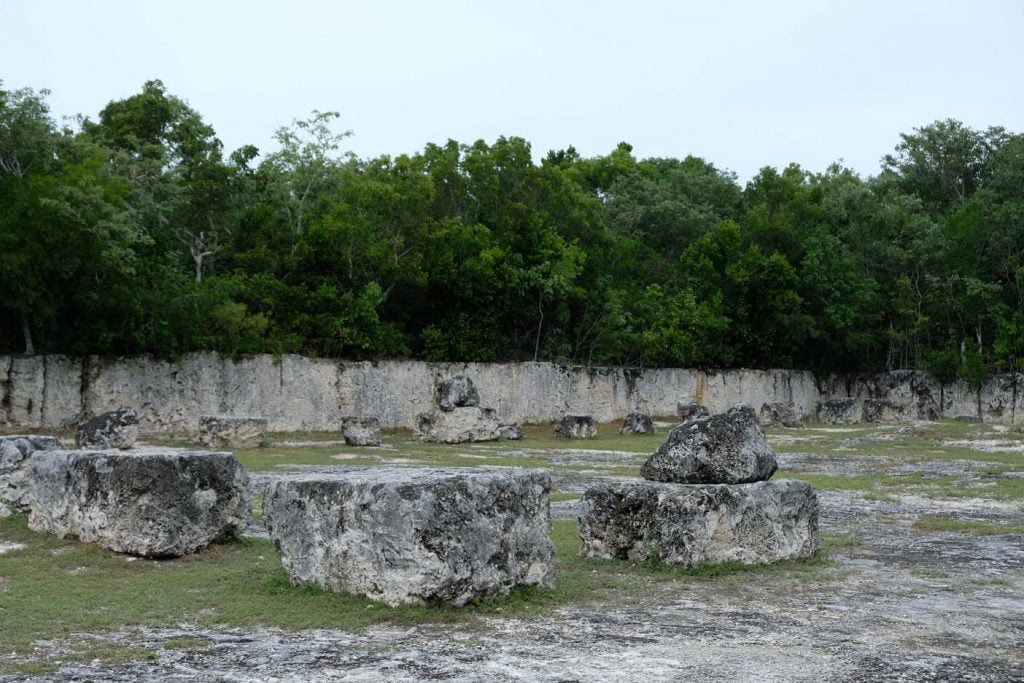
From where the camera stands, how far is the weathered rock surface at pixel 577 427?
2869 centimetres

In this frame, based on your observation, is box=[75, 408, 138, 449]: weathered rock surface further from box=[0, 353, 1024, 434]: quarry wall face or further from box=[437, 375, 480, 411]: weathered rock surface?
box=[437, 375, 480, 411]: weathered rock surface

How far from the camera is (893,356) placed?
4684cm

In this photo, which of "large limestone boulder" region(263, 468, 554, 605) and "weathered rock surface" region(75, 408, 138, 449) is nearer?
"large limestone boulder" region(263, 468, 554, 605)

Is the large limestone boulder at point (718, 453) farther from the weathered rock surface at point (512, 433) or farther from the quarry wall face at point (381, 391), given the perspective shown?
the quarry wall face at point (381, 391)

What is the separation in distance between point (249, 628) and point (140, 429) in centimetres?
2133

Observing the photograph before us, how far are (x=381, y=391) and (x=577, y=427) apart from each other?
6632 millimetres

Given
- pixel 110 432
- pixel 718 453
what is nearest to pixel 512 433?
pixel 110 432

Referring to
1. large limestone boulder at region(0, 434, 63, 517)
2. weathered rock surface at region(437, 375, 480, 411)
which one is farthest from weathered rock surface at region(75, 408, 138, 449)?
large limestone boulder at region(0, 434, 63, 517)

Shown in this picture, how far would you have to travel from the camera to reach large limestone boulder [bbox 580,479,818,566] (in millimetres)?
8125

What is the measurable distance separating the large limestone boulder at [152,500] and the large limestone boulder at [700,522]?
10.6 feet

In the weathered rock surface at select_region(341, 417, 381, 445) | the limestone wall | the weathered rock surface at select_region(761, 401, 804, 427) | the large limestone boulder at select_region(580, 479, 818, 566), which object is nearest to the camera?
the large limestone boulder at select_region(580, 479, 818, 566)

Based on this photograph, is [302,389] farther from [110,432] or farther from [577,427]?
[110,432]

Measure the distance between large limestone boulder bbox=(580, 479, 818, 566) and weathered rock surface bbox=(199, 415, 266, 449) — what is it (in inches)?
588

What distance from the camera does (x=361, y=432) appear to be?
24.1 m
